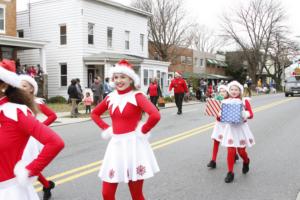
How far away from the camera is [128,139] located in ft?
13.8

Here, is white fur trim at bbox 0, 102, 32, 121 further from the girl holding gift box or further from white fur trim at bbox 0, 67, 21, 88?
the girl holding gift box

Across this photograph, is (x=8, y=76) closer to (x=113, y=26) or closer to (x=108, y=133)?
(x=108, y=133)

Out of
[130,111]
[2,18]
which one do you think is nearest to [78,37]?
[2,18]

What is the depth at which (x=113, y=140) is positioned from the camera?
4250 millimetres

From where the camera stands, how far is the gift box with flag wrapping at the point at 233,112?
22.0 feet

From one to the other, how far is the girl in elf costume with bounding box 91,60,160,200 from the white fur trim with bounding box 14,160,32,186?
1541mm

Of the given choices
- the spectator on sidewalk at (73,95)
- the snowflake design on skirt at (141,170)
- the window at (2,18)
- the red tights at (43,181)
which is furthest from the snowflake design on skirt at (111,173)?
the window at (2,18)

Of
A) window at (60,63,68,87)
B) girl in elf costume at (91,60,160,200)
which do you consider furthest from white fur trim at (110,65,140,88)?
window at (60,63,68,87)

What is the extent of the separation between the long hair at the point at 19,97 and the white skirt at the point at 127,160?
1.51 meters

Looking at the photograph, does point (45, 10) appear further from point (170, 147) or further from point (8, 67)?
point (8, 67)

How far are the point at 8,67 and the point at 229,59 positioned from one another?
74914mm

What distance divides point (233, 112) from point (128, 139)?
2.99 metres

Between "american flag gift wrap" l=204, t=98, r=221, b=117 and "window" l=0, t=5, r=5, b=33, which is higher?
"window" l=0, t=5, r=5, b=33

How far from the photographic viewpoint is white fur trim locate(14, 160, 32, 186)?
2.59 m
